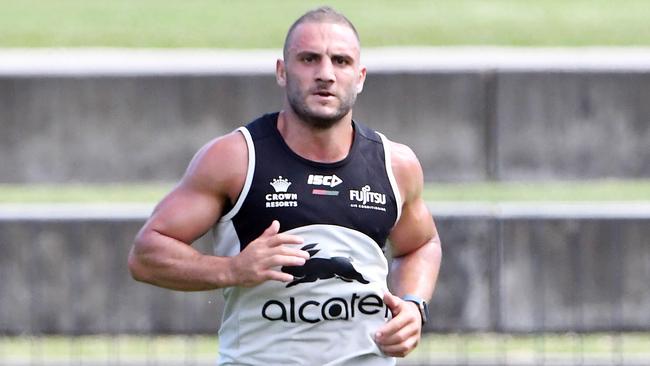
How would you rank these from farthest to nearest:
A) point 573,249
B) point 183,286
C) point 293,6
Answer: point 293,6 → point 573,249 → point 183,286

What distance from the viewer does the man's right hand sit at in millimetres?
5465

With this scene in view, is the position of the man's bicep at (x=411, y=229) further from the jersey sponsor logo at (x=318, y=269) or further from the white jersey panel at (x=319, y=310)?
the jersey sponsor logo at (x=318, y=269)

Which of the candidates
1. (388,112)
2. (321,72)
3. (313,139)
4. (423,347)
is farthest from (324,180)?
(388,112)

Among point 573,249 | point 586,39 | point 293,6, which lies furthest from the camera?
point 293,6

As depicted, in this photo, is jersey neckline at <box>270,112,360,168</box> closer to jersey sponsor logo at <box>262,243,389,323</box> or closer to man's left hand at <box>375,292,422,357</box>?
jersey sponsor logo at <box>262,243,389,323</box>

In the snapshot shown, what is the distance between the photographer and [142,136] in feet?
37.4

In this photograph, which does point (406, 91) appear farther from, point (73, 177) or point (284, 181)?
point (284, 181)

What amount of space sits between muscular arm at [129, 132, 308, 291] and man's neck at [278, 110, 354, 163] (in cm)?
17

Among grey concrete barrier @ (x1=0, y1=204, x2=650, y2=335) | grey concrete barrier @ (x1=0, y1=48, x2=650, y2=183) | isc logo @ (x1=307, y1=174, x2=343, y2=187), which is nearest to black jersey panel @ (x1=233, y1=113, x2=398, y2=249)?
isc logo @ (x1=307, y1=174, x2=343, y2=187)

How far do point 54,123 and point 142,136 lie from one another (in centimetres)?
57

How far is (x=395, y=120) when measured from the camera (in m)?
11.2

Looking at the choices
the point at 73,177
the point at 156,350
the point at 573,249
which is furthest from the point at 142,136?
the point at 573,249

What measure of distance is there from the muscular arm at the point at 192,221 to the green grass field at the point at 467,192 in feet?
19.9

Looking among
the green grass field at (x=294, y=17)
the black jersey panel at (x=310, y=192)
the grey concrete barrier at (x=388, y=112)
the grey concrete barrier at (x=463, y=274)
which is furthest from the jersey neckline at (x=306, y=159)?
the green grass field at (x=294, y=17)
